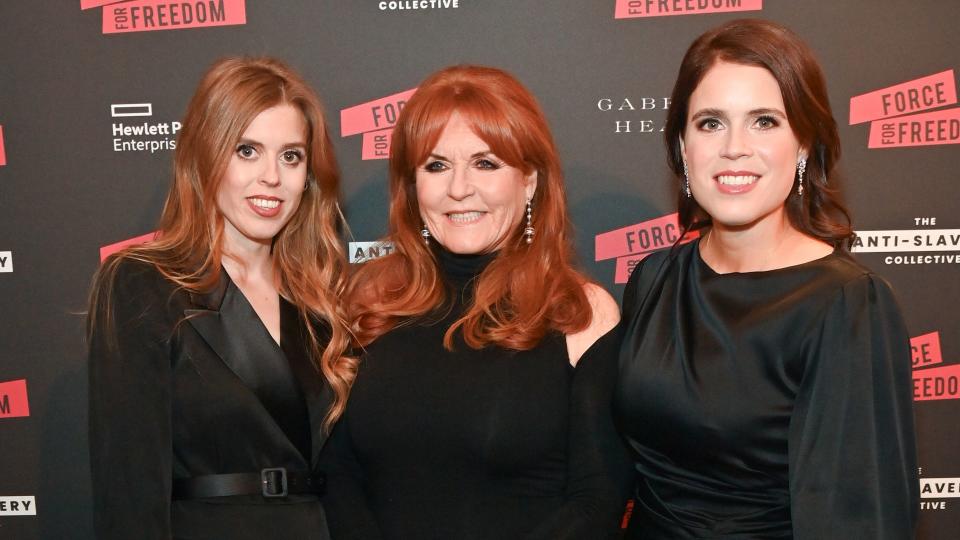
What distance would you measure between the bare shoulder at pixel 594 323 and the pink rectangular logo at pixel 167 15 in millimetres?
1654

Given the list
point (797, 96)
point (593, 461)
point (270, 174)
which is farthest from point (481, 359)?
point (797, 96)

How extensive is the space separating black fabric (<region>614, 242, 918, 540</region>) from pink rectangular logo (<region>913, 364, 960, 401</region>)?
4.55 ft

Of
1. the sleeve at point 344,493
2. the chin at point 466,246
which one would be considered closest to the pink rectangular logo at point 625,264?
the chin at point 466,246

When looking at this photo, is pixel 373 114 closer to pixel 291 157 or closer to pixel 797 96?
pixel 291 157

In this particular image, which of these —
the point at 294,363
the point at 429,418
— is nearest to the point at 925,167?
the point at 429,418

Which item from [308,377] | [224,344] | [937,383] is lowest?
[937,383]

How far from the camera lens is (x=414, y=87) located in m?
2.91

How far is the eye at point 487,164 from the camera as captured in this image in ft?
7.10

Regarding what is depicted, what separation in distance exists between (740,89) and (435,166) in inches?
31.4

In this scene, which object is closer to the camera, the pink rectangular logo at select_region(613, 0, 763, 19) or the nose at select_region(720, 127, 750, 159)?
the nose at select_region(720, 127, 750, 159)

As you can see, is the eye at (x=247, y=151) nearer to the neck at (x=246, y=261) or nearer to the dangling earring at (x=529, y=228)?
the neck at (x=246, y=261)

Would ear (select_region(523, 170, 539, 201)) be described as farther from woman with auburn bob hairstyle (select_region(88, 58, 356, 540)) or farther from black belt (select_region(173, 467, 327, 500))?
black belt (select_region(173, 467, 327, 500))

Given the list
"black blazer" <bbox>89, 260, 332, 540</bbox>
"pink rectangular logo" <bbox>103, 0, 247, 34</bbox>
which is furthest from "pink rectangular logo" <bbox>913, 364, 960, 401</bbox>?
"pink rectangular logo" <bbox>103, 0, 247, 34</bbox>

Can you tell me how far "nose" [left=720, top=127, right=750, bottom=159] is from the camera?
184cm
